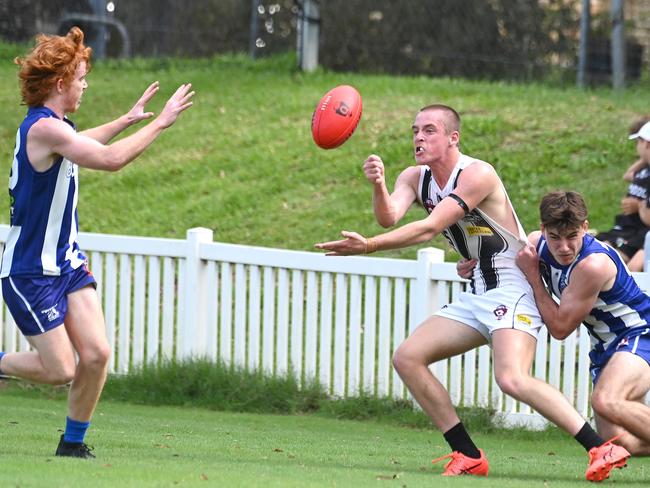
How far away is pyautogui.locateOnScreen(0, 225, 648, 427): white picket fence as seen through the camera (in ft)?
30.3

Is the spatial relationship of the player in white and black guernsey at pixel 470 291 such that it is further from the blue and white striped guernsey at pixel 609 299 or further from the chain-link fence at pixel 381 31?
the chain-link fence at pixel 381 31

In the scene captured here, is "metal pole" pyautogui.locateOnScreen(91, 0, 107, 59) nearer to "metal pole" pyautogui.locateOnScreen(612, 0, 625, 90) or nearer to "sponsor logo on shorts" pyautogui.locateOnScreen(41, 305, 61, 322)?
"metal pole" pyautogui.locateOnScreen(612, 0, 625, 90)

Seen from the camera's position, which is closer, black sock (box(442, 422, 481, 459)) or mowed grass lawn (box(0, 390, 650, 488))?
mowed grass lawn (box(0, 390, 650, 488))

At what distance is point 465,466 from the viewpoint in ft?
21.7

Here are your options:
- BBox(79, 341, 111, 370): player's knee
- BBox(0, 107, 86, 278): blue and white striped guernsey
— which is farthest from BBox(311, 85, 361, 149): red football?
BBox(79, 341, 111, 370): player's knee

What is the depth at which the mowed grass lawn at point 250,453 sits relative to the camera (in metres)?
5.87

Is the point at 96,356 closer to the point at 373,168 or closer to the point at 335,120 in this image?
the point at 373,168

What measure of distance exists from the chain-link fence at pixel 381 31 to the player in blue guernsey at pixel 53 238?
36.1 ft

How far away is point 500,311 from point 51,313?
233cm

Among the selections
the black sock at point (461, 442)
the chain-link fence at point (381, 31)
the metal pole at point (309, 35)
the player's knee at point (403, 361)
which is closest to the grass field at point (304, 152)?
the metal pole at point (309, 35)

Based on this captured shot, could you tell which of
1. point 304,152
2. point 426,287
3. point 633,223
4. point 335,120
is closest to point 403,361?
point 335,120

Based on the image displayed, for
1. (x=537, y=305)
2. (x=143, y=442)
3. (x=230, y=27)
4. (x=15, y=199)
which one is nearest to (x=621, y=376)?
(x=537, y=305)

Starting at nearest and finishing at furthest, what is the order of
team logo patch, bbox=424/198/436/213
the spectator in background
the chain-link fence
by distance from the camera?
team logo patch, bbox=424/198/436/213
the spectator in background
the chain-link fence

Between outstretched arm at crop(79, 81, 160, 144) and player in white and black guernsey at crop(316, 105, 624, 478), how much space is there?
1.15 metres
